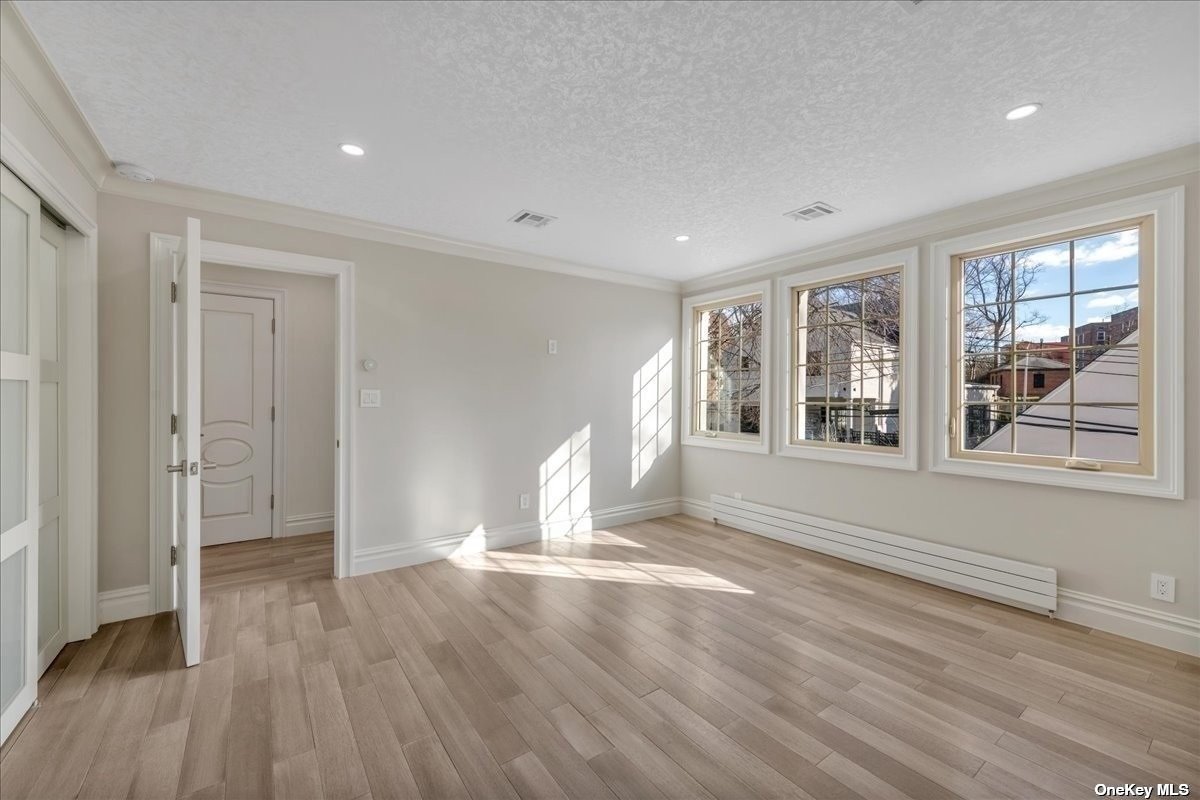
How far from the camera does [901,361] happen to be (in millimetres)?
3627

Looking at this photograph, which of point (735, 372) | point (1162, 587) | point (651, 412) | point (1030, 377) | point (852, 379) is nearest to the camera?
point (1162, 587)

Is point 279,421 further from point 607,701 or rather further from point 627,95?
point 627,95

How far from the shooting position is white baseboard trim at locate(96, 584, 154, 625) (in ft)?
9.25

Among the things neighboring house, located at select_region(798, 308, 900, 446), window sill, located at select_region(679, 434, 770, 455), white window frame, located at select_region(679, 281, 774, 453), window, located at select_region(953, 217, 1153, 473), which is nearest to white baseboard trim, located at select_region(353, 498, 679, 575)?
window sill, located at select_region(679, 434, 770, 455)

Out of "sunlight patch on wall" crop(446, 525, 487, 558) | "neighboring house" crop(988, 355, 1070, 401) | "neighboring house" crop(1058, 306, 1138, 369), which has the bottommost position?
"sunlight patch on wall" crop(446, 525, 487, 558)

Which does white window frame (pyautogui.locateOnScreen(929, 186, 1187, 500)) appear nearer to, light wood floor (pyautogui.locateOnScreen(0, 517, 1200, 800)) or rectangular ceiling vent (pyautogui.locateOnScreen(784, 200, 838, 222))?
light wood floor (pyautogui.locateOnScreen(0, 517, 1200, 800))

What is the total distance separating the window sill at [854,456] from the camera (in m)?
3.57

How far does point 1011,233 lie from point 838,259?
3.67 feet

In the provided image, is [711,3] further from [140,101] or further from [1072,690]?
[1072,690]

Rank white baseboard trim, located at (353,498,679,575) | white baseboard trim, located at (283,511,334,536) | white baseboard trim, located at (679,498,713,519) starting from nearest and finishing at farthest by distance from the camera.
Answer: white baseboard trim, located at (353,498,679,575) < white baseboard trim, located at (283,511,334,536) < white baseboard trim, located at (679,498,713,519)

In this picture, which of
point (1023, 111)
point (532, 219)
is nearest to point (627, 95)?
point (532, 219)

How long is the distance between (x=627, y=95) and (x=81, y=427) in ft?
10.4

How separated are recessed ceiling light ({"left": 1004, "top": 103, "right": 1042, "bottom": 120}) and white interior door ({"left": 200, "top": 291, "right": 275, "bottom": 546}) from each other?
17.4ft

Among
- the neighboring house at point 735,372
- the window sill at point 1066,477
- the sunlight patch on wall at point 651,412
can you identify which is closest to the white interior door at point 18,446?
the sunlight patch on wall at point 651,412
